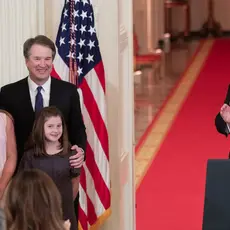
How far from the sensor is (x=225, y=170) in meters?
6.21

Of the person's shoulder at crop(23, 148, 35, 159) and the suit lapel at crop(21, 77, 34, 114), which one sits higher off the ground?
the suit lapel at crop(21, 77, 34, 114)

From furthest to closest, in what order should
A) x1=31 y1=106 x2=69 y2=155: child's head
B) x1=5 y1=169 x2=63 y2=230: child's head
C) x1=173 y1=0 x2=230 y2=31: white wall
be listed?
x1=173 y1=0 x2=230 y2=31: white wall < x1=31 y1=106 x2=69 y2=155: child's head < x1=5 y1=169 x2=63 y2=230: child's head

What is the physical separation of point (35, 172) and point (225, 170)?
216 centimetres

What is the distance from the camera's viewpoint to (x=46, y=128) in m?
6.09

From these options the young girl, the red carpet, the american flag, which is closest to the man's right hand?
the american flag

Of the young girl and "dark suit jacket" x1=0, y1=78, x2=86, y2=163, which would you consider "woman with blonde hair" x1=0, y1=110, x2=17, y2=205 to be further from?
"dark suit jacket" x1=0, y1=78, x2=86, y2=163

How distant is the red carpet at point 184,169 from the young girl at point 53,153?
3.24 meters

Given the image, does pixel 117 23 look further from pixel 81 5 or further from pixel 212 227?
pixel 212 227

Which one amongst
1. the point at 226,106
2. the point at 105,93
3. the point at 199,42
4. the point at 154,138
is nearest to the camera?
the point at 226,106

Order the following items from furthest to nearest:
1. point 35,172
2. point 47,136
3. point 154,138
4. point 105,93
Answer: point 154,138
point 105,93
point 47,136
point 35,172

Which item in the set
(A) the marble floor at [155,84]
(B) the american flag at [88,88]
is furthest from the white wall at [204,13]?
(B) the american flag at [88,88]

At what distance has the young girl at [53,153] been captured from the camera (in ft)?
20.0

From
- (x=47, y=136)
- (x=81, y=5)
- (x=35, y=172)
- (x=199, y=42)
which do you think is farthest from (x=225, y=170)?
(x=199, y=42)

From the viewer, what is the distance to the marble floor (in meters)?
15.3
